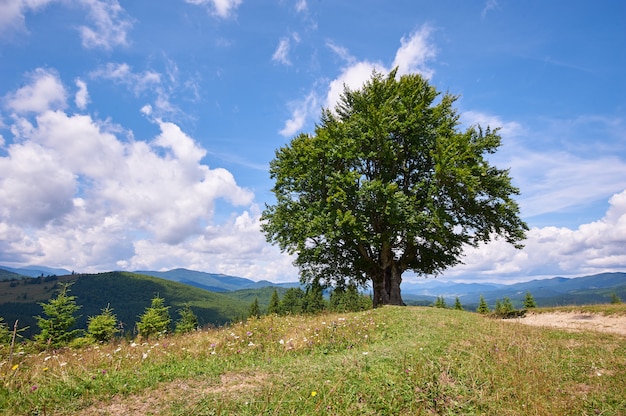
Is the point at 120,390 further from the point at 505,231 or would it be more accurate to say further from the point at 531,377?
the point at 505,231

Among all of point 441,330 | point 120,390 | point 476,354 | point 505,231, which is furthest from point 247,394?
point 505,231

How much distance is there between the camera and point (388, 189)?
19906 millimetres

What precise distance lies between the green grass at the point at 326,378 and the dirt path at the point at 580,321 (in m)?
5.41

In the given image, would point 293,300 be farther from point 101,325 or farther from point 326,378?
point 326,378

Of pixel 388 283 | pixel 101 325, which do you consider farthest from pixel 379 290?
A: pixel 101 325

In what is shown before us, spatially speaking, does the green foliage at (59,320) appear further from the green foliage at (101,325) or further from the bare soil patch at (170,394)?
the bare soil patch at (170,394)

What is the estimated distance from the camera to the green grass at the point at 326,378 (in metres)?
5.91

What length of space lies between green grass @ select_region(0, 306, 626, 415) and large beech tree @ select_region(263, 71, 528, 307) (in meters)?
10.7

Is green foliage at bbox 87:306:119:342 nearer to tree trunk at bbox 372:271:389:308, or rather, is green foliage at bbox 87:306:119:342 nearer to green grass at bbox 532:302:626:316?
tree trunk at bbox 372:271:389:308

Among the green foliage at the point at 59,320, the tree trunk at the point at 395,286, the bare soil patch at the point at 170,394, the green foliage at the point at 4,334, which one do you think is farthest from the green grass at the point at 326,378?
the green foliage at the point at 59,320

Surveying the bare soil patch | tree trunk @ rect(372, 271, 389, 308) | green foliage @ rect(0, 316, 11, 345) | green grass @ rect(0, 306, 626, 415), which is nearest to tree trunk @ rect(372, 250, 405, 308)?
tree trunk @ rect(372, 271, 389, 308)

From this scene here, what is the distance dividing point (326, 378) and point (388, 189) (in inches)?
571

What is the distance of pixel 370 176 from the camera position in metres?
24.0

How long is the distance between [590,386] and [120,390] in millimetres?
10009
